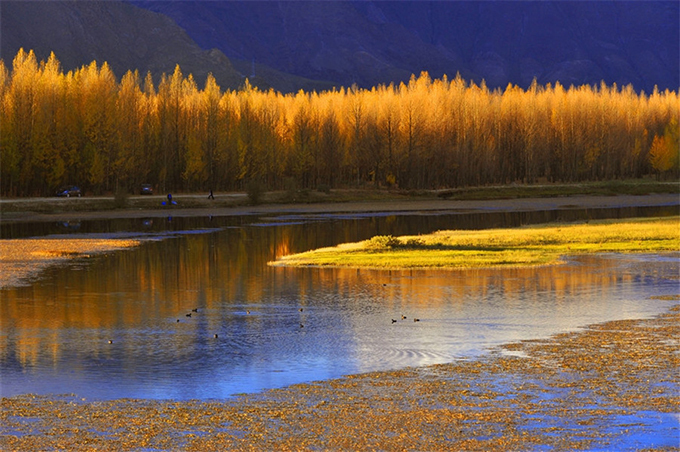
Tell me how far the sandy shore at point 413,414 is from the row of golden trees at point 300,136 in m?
73.3

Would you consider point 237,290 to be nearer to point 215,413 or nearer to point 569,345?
point 569,345

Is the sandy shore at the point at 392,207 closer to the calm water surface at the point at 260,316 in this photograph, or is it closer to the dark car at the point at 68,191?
the dark car at the point at 68,191

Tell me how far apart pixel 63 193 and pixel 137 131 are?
1206 cm

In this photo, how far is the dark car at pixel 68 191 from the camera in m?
85.0

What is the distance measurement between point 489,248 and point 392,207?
156 feet

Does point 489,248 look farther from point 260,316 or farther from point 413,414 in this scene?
point 413,414

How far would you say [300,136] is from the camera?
11456 cm

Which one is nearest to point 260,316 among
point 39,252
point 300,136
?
point 39,252

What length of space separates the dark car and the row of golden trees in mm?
1506

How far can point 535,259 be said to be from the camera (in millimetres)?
36000

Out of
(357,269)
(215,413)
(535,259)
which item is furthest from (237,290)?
(215,413)

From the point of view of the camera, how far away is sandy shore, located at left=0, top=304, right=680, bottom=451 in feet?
40.9

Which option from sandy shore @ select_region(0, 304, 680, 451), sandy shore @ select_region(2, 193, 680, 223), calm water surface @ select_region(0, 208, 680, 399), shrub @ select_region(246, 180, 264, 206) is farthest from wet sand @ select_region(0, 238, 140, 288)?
shrub @ select_region(246, 180, 264, 206)

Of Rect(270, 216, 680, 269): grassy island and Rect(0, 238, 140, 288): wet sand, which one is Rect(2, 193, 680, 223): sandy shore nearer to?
Rect(0, 238, 140, 288): wet sand
